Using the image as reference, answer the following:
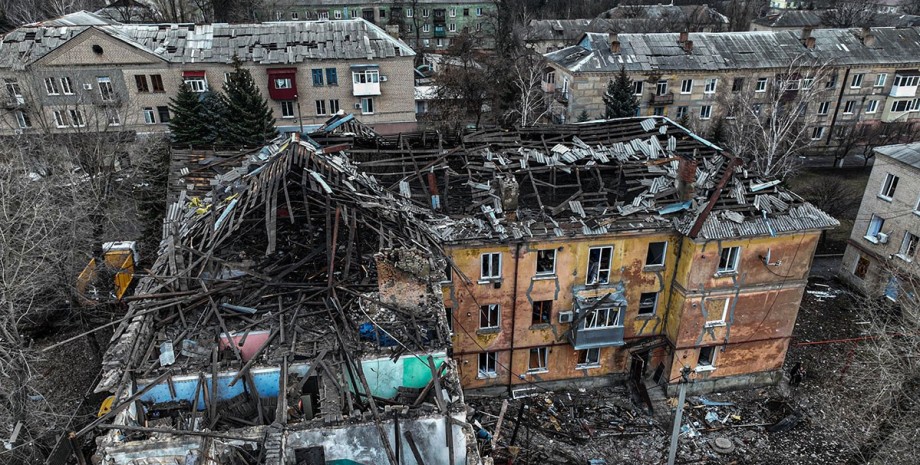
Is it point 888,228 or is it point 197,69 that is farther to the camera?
point 197,69

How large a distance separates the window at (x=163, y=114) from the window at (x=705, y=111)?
40.7 meters

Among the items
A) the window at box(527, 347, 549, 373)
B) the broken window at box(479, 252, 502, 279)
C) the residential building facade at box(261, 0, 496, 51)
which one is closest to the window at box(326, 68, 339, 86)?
the broken window at box(479, 252, 502, 279)

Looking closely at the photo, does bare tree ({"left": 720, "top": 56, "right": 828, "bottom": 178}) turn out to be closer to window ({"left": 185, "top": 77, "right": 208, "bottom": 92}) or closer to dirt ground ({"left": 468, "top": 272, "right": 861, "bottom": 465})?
dirt ground ({"left": 468, "top": 272, "right": 861, "bottom": 465})

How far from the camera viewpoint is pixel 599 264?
22328 millimetres

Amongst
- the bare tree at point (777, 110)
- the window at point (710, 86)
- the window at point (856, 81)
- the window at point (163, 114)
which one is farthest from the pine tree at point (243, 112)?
the window at point (856, 81)

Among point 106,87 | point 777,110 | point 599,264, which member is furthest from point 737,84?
point 106,87

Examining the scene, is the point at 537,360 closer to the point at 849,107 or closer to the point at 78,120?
the point at 78,120

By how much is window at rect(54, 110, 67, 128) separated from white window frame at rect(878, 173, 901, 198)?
49.9 m

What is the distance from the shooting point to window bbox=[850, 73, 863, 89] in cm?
4750

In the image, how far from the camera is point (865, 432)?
2072 centimetres

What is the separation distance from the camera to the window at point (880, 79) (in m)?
47.9

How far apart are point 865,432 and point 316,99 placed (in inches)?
1471

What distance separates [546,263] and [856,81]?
4103 cm

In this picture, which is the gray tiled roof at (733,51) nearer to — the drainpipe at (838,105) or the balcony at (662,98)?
the drainpipe at (838,105)
